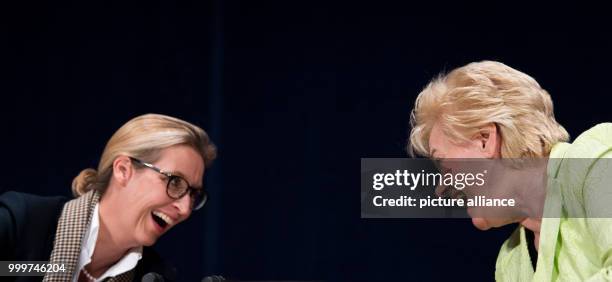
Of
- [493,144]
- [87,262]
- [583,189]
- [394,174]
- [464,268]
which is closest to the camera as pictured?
[583,189]

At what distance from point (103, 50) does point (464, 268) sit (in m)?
1.11

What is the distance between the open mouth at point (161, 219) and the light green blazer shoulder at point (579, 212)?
2.82 ft

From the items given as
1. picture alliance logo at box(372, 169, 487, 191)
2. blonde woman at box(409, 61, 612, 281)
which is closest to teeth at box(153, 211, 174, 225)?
picture alliance logo at box(372, 169, 487, 191)

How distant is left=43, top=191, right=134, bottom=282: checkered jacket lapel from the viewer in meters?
1.93

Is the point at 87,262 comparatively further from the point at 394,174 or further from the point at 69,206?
the point at 394,174

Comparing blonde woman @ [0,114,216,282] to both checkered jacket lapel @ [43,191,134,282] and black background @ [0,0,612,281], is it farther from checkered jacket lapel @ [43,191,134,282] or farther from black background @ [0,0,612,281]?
black background @ [0,0,612,281]

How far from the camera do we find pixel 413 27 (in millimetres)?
2369

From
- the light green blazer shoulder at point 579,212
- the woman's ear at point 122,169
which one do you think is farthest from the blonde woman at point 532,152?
the woman's ear at point 122,169

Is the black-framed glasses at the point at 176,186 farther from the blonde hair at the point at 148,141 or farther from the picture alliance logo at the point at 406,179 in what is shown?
the picture alliance logo at the point at 406,179

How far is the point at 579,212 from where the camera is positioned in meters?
1.48

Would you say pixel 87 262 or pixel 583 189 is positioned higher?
pixel 583 189

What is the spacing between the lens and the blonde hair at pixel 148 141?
2.04 meters

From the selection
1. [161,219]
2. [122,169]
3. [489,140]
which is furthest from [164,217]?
[489,140]

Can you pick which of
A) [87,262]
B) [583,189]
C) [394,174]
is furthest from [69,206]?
[583,189]
